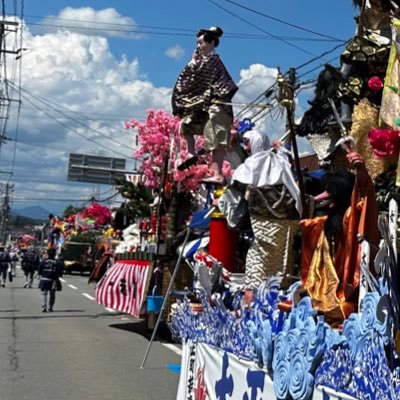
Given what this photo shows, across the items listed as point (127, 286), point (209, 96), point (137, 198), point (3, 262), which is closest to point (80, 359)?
point (127, 286)

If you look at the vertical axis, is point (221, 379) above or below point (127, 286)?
below

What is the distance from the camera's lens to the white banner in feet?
16.9

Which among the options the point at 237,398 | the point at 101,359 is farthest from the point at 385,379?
the point at 101,359

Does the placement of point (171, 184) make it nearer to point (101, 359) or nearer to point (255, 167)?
point (101, 359)

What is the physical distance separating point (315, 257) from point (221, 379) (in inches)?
61.5

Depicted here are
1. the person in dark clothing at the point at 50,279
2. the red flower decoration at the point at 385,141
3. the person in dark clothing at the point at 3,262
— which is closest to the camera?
the red flower decoration at the point at 385,141

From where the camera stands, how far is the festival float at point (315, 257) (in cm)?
387

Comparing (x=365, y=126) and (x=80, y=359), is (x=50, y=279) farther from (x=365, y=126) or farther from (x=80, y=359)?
(x=365, y=126)

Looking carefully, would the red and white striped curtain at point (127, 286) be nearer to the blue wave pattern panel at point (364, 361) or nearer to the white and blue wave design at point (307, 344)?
the white and blue wave design at point (307, 344)

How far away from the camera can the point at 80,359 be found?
37.0ft

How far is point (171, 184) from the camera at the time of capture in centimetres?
1338

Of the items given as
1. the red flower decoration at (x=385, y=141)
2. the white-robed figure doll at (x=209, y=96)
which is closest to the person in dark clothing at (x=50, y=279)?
the white-robed figure doll at (x=209, y=96)

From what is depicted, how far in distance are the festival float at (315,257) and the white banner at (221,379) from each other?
1 cm

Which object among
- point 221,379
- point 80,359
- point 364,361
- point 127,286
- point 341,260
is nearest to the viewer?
point 364,361
